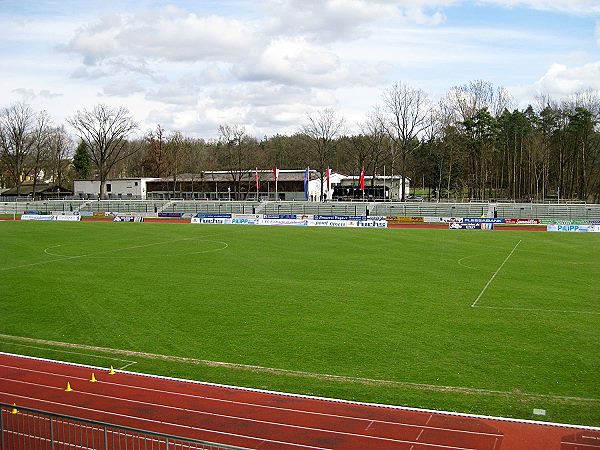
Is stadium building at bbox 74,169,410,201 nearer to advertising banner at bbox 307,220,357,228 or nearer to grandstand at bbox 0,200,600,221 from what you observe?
grandstand at bbox 0,200,600,221

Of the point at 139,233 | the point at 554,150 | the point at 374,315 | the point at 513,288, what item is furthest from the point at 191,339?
the point at 554,150

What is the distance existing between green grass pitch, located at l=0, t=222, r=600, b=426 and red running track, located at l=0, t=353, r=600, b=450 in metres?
0.72

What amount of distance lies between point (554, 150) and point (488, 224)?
41.6 m

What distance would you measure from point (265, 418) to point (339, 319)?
27.4 feet

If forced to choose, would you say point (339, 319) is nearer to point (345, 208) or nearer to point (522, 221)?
point (522, 221)

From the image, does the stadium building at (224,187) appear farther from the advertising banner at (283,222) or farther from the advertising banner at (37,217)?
the advertising banner at (283,222)

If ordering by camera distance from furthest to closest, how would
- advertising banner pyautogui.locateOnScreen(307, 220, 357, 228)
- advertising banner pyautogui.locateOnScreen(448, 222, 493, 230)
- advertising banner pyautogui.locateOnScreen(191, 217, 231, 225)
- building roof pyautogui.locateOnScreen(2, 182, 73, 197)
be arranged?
building roof pyautogui.locateOnScreen(2, 182, 73, 197) → advertising banner pyautogui.locateOnScreen(191, 217, 231, 225) → advertising banner pyautogui.locateOnScreen(307, 220, 357, 228) → advertising banner pyautogui.locateOnScreen(448, 222, 493, 230)

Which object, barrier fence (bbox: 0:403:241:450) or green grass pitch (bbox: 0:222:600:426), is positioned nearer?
barrier fence (bbox: 0:403:241:450)

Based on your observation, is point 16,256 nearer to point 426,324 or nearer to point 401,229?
point 426,324

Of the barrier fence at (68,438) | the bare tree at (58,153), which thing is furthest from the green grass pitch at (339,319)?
the bare tree at (58,153)

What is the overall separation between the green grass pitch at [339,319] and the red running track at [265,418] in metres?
0.72

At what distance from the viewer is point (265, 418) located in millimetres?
11969

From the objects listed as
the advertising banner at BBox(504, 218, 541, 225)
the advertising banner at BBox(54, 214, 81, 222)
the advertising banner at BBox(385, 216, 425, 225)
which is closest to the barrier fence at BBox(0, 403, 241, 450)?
the advertising banner at BBox(385, 216, 425, 225)

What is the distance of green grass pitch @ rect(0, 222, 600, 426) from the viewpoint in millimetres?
14086
